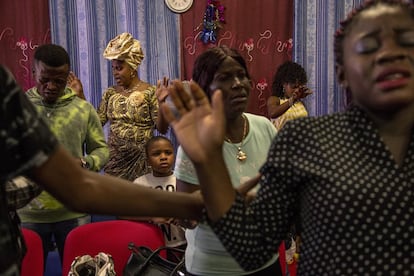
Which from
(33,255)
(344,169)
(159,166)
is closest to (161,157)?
(159,166)

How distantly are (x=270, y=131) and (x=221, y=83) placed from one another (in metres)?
0.23

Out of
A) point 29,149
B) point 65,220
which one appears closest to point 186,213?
point 29,149

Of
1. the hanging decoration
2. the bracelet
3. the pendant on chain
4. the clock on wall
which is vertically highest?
the clock on wall

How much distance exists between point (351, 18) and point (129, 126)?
95.7 inches

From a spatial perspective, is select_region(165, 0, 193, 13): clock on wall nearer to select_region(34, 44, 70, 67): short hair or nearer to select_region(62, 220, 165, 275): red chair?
select_region(34, 44, 70, 67): short hair

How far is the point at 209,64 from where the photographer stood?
163cm

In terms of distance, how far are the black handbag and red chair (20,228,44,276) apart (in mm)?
371

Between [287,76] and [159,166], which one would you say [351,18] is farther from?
[287,76]

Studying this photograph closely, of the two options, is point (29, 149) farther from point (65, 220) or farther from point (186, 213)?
point (65, 220)

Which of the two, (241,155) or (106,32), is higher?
(106,32)

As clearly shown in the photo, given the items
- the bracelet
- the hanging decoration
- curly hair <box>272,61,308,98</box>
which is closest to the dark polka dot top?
the bracelet

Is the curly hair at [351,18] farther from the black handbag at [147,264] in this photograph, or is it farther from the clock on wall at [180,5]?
the clock on wall at [180,5]

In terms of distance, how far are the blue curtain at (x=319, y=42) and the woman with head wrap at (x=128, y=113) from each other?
1691mm

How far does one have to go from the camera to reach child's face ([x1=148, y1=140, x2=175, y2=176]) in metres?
2.95
